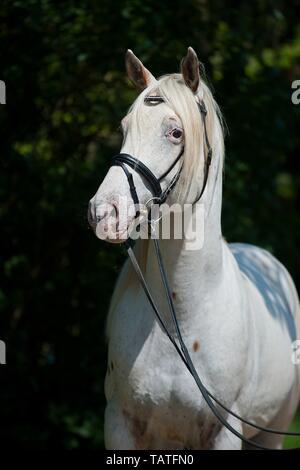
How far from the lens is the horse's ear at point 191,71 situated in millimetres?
3230

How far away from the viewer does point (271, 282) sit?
450cm

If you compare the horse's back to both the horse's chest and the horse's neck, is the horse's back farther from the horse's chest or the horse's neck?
the horse's chest

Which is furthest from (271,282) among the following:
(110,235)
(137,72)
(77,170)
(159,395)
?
(77,170)

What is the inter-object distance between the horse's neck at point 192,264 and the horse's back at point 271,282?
2.49 feet

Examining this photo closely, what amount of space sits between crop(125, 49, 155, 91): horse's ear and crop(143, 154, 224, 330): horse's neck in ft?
1.65

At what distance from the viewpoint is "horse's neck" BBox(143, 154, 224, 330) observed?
11.2ft

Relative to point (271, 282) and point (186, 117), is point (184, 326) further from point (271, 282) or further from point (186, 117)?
point (271, 282)

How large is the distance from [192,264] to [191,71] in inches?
32.2

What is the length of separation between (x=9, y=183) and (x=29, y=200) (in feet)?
0.66

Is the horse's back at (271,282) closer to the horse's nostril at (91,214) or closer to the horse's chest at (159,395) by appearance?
the horse's chest at (159,395)

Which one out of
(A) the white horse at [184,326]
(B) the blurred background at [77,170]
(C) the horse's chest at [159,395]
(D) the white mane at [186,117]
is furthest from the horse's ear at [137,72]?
(B) the blurred background at [77,170]

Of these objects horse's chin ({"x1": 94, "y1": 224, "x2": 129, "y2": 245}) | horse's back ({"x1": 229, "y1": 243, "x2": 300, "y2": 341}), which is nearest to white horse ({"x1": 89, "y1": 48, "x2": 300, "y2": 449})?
horse's chin ({"x1": 94, "y1": 224, "x2": 129, "y2": 245})
